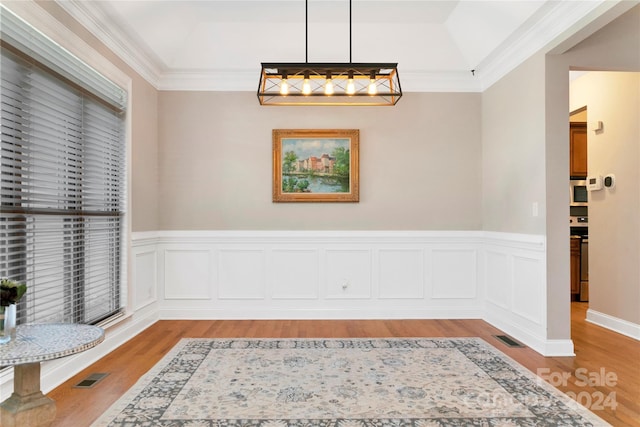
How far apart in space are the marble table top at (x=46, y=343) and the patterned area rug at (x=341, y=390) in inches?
25.2

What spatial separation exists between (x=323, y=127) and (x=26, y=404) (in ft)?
12.0

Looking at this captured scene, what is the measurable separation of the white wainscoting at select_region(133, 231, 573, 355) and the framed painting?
457 millimetres

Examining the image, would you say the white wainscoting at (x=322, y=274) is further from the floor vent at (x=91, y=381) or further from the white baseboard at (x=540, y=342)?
the floor vent at (x=91, y=381)

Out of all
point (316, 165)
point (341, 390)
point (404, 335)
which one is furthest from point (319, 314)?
point (341, 390)

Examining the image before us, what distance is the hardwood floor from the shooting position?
99.1 inches

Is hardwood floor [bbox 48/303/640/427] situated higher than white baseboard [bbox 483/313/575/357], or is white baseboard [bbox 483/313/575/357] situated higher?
white baseboard [bbox 483/313/575/357]

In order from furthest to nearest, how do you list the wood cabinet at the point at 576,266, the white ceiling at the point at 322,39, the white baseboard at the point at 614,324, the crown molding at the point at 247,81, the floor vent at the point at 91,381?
the wood cabinet at the point at 576,266, the crown molding at the point at 247,81, the white baseboard at the point at 614,324, the white ceiling at the point at 322,39, the floor vent at the point at 91,381

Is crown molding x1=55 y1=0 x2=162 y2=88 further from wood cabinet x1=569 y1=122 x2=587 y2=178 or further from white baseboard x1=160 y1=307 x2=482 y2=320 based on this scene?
wood cabinet x1=569 y1=122 x2=587 y2=178

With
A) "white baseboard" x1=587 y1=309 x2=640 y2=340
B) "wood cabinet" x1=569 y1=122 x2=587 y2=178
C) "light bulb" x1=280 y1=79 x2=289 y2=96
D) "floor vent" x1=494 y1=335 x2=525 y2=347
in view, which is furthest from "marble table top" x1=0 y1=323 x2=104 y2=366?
"wood cabinet" x1=569 y1=122 x2=587 y2=178

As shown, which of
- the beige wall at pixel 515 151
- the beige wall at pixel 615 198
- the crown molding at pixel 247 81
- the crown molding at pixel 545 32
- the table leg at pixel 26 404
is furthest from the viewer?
the crown molding at pixel 247 81

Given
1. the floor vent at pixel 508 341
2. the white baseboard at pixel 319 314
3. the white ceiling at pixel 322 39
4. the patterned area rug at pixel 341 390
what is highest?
the white ceiling at pixel 322 39

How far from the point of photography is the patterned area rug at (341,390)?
7.62 feet

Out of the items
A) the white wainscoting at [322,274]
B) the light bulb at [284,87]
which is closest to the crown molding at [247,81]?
the light bulb at [284,87]

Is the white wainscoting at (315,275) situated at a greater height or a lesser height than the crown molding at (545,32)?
lesser
